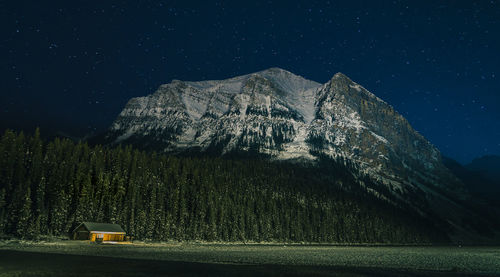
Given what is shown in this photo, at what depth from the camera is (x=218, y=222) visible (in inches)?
5354

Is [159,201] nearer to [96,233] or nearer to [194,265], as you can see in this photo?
[96,233]

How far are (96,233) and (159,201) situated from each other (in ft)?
108

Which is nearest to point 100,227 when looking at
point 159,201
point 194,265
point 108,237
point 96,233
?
point 96,233

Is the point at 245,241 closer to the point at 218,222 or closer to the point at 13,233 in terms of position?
the point at 218,222

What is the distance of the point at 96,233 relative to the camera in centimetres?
9456

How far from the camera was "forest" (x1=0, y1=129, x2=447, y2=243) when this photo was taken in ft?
338

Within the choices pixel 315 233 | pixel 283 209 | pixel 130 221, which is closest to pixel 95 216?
pixel 130 221

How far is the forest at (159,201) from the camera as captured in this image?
102938 millimetres

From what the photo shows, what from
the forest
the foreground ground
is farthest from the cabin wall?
the foreground ground

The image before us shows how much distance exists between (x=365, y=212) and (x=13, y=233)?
153m

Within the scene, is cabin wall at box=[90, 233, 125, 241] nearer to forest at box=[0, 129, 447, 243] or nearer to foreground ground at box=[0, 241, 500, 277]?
forest at box=[0, 129, 447, 243]

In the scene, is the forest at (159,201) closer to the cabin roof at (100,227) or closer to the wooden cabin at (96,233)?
the wooden cabin at (96,233)

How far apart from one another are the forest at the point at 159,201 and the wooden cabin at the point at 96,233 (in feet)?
22.2

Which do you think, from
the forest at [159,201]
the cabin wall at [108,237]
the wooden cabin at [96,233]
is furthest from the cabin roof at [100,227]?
the forest at [159,201]
